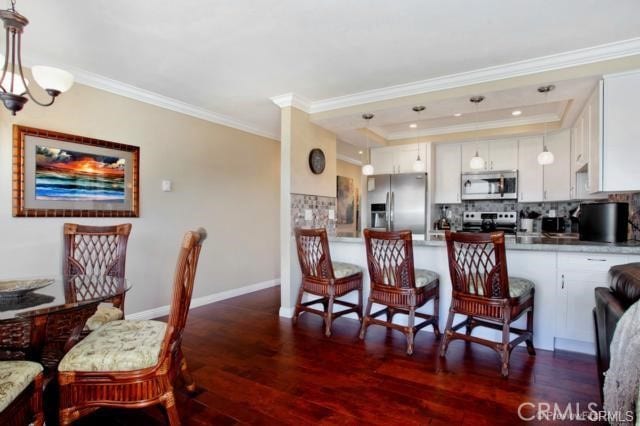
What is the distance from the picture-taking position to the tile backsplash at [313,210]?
378cm

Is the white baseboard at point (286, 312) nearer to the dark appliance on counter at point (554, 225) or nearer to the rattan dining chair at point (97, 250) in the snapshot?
the rattan dining chair at point (97, 250)

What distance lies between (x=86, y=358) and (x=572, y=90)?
404 centimetres

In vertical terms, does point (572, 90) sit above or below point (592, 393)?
above

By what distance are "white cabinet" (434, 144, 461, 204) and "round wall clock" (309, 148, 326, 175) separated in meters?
2.18

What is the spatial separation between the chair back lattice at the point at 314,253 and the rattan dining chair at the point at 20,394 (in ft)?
6.75

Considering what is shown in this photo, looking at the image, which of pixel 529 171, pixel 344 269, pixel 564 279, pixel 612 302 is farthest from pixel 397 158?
pixel 612 302

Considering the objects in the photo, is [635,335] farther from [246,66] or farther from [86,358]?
[246,66]

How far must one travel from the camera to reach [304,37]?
246 cm

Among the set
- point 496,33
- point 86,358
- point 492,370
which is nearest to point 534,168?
point 496,33

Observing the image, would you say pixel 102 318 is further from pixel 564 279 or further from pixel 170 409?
pixel 564 279

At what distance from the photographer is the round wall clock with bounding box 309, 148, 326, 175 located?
4.03 metres

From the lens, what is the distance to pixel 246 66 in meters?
2.94

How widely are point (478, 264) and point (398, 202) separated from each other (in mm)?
2980

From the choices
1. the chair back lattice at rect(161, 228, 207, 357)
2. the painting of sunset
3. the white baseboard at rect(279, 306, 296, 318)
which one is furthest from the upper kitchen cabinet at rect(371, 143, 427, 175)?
the chair back lattice at rect(161, 228, 207, 357)
